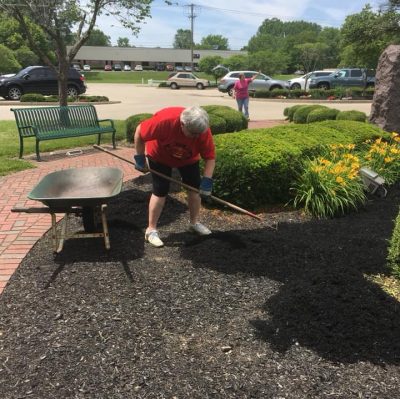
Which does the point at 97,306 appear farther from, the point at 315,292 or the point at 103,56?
the point at 103,56

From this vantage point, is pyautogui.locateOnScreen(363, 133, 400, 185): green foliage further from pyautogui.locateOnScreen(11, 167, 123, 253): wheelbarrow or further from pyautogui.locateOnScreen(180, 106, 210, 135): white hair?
pyautogui.locateOnScreen(11, 167, 123, 253): wheelbarrow

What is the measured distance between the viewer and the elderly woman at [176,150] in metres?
3.38

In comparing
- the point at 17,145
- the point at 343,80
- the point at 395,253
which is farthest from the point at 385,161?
the point at 343,80

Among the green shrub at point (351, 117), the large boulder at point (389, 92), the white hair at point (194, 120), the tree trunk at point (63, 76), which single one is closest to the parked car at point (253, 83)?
the tree trunk at point (63, 76)

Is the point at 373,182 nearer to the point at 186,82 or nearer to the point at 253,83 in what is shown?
the point at 253,83

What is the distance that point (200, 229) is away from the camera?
4.15 metres

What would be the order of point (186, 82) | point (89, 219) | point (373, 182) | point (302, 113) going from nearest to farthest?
point (89, 219) < point (373, 182) < point (302, 113) < point (186, 82)

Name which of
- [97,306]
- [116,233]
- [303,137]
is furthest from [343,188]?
[97,306]

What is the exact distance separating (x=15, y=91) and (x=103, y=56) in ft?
226

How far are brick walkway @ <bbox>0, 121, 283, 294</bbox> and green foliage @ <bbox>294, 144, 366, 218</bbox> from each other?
254cm

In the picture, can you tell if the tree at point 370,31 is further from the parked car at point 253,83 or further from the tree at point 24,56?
the tree at point 24,56

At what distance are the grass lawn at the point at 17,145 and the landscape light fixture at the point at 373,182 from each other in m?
4.99

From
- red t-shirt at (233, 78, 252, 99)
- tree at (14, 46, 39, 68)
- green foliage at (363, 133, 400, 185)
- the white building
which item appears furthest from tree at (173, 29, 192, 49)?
green foliage at (363, 133, 400, 185)

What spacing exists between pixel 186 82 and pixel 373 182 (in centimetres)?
3103
